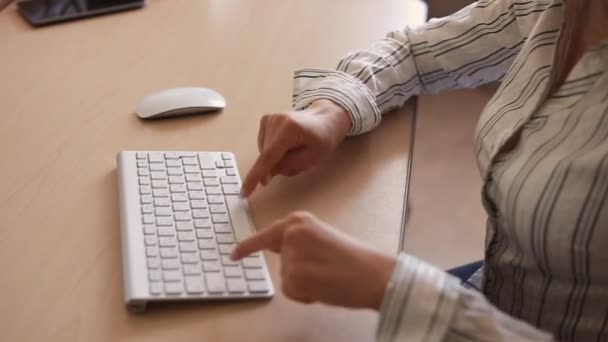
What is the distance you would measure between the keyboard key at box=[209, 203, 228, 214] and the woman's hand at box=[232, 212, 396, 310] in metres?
0.13

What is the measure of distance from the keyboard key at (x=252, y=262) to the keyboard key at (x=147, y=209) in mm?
119

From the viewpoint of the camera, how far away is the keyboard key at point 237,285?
0.66 metres

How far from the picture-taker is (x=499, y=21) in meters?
1.00

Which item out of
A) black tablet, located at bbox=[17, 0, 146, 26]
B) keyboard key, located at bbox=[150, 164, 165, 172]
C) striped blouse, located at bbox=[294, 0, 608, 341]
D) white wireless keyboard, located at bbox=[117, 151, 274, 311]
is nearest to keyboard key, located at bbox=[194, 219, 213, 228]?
white wireless keyboard, located at bbox=[117, 151, 274, 311]

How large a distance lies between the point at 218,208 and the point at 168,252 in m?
0.10

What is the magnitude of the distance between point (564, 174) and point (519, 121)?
0.35 feet

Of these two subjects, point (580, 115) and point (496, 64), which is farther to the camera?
point (496, 64)

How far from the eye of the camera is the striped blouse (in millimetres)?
588

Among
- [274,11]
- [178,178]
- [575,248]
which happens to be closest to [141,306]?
[178,178]

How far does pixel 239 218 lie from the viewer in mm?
756

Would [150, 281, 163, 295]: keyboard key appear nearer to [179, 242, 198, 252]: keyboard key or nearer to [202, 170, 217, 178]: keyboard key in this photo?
[179, 242, 198, 252]: keyboard key

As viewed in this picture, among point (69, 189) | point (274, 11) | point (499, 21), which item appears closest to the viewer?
point (69, 189)

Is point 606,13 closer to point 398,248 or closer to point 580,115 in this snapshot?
point 580,115

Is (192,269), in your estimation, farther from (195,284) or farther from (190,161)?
(190,161)
